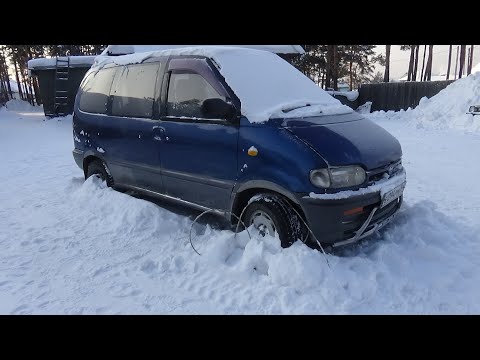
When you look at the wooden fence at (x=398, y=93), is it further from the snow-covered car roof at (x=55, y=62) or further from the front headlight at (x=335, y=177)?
the front headlight at (x=335, y=177)

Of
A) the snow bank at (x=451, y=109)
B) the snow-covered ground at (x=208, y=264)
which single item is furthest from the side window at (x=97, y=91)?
the snow bank at (x=451, y=109)

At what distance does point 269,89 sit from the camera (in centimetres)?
371

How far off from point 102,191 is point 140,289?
7.59ft

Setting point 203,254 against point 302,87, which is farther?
point 302,87

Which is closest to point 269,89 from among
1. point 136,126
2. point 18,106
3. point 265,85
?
point 265,85

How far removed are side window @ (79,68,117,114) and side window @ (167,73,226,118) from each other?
1.35 metres

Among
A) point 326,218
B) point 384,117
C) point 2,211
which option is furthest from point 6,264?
point 384,117

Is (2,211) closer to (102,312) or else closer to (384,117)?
(102,312)

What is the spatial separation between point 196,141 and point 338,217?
1595mm

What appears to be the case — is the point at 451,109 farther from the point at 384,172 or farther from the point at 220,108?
the point at 220,108

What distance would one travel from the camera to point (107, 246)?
148 inches

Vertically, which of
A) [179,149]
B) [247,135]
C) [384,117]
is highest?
[247,135]

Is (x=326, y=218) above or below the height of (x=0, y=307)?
above

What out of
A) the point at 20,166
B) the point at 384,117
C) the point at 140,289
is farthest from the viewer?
the point at 384,117
